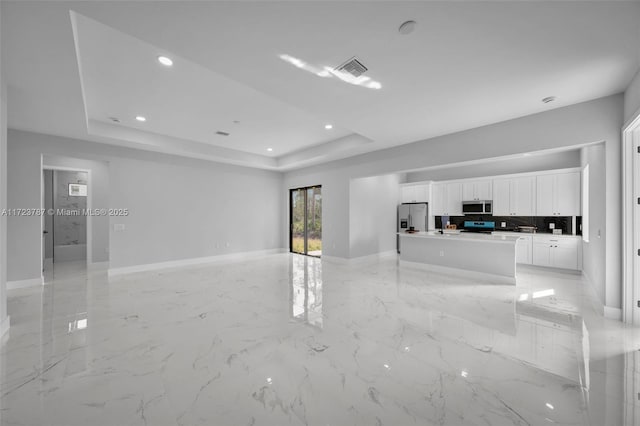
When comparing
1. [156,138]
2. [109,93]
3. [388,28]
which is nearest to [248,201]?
[156,138]

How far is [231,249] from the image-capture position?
738 centimetres

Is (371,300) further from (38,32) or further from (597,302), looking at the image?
(38,32)

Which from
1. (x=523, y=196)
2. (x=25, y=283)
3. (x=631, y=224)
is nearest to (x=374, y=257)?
(x=523, y=196)

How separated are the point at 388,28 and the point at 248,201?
6.44 metres

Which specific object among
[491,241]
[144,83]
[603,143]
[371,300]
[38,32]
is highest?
[144,83]

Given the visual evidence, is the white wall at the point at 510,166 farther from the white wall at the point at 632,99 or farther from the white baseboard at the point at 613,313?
Answer: the white baseboard at the point at 613,313

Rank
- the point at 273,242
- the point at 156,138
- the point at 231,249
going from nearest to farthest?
1. the point at 156,138
2. the point at 231,249
3. the point at 273,242

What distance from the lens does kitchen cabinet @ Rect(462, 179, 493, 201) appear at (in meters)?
6.80

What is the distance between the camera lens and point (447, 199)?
7605 mm

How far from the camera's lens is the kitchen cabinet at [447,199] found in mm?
7391

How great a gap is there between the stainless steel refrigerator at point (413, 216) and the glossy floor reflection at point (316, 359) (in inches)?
143

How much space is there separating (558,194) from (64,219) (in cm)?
1273

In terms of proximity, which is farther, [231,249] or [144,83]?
[231,249]

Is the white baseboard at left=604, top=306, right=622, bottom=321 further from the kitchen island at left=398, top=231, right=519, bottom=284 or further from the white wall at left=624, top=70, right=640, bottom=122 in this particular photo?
the white wall at left=624, top=70, right=640, bottom=122
